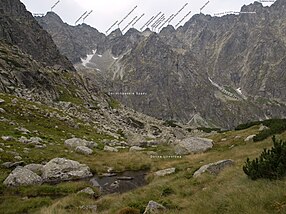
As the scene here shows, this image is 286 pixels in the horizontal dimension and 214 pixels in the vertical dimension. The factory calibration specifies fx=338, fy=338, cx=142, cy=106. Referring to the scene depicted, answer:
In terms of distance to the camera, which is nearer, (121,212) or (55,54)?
(121,212)

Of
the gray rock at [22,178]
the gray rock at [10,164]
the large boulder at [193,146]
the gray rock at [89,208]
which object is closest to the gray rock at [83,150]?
the gray rock at [10,164]

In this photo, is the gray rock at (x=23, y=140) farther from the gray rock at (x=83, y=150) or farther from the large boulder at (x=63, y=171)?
the large boulder at (x=63, y=171)

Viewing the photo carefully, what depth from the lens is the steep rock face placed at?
14571 centimetres

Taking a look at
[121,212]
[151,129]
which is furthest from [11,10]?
[121,212]

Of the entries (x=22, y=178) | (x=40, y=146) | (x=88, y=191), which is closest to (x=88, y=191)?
(x=88, y=191)

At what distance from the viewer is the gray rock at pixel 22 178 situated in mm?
23734

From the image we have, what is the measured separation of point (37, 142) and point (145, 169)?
12.3 m

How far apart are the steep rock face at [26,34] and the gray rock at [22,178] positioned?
117 meters

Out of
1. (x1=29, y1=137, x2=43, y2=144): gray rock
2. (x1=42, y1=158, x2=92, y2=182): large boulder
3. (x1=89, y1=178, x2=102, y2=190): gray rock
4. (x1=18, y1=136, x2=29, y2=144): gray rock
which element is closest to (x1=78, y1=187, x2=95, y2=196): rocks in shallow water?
(x1=89, y1=178, x2=102, y2=190): gray rock

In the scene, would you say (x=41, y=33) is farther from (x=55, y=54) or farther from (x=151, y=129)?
(x=151, y=129)

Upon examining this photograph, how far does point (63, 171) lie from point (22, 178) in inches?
186

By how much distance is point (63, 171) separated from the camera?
28.6 meters

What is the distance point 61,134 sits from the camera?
47.7 m

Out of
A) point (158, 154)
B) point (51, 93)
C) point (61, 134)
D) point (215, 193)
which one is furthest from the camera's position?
point (51, 93)
